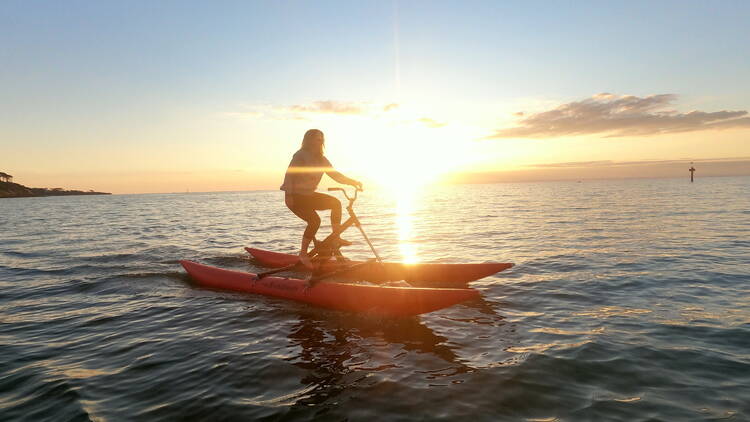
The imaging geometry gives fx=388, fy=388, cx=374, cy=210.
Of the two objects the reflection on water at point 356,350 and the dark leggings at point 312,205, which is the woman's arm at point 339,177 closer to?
the dark leggings at point 312,205

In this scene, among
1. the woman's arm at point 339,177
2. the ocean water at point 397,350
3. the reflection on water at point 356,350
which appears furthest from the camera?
the woman's arm at point 339,177

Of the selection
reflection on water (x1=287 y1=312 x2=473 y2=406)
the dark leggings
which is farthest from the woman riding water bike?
reflection on water (x1=287 y1=312 x2=473 y2=406)

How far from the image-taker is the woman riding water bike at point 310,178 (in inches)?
288

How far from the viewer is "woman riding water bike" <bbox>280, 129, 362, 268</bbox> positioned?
7324 millimetres

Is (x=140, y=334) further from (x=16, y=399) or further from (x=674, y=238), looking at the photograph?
(x=674, y=238)

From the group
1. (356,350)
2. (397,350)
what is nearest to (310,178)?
(356,350)

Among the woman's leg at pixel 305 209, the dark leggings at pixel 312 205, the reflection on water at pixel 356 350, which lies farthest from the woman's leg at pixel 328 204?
the reflection on water at pixel 356 350

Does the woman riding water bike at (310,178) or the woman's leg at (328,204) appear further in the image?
the woman's leg at (328,204)

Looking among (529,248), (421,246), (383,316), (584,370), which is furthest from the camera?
(421,246)

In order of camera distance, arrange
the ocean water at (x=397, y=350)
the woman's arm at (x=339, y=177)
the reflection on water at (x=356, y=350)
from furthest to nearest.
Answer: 1. the woman's arm at (x=339, y=177)
2. the reflection on water at (x=356, y=350)
3. the ocean water at (x=397, y=350)

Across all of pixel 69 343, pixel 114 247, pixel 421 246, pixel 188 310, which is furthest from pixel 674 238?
pixel 114 247

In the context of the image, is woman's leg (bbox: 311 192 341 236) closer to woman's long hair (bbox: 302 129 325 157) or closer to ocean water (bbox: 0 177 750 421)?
woman's long hair (bbox: 302 129 325 157)

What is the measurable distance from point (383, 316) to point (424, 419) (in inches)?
125

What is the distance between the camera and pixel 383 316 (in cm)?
704
